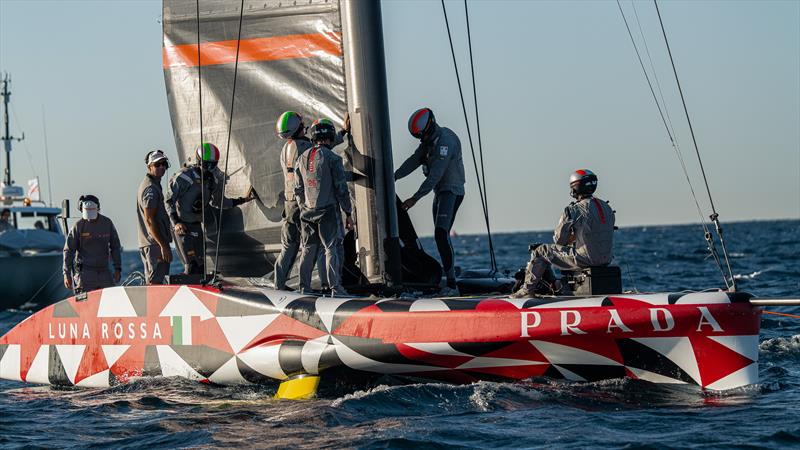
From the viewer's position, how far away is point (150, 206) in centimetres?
925

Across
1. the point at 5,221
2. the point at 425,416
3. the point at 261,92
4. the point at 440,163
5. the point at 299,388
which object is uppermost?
the point at 261,92

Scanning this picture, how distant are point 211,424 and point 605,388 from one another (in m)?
2.45

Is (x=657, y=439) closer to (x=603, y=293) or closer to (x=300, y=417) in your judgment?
(x=603, y=293)

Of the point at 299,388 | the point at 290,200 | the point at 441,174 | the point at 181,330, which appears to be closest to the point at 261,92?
the point at 290,200

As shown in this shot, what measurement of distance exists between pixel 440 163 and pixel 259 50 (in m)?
1.99

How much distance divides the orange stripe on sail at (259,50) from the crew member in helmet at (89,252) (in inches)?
61.0

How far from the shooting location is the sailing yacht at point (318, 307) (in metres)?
6.69

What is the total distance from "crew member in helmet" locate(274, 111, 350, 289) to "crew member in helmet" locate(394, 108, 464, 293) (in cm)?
85

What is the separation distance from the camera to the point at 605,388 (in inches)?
270

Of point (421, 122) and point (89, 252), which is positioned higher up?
point (421, 122)

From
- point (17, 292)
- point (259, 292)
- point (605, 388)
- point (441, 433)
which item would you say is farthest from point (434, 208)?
point (17, 292)

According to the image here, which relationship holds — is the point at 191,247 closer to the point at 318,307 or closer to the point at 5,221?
the point at 318,307

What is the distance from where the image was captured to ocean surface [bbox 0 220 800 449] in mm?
5836

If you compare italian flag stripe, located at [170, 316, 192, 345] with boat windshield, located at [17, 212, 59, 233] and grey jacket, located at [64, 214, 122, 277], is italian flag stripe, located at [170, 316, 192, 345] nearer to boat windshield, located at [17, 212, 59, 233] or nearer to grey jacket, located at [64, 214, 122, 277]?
grey jacket, located at [64, 214, 122, 277]
